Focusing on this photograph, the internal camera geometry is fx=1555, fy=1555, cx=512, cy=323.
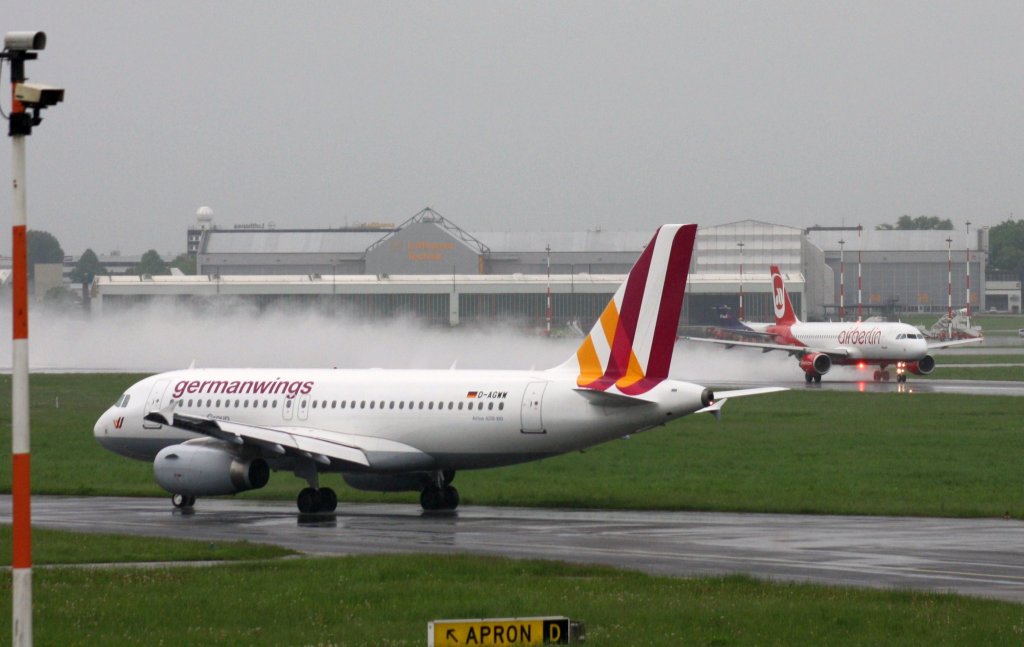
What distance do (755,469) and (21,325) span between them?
32.4 meters

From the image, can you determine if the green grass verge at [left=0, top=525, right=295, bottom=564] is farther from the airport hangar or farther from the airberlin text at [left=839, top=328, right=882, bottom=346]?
the airport hangar

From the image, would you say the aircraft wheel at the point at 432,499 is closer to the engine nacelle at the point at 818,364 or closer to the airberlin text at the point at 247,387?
the airberlin text at the point at 247,387

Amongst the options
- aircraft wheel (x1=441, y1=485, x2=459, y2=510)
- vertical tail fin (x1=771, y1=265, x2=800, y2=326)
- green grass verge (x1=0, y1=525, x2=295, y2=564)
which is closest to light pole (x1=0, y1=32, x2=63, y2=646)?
green grass verge (x1=0, y1=525, x2=295, y2=564)

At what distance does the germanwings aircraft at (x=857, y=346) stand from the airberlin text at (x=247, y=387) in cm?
5702

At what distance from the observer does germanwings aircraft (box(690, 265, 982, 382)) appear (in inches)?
3644

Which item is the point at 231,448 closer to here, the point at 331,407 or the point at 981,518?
the point at 331,407

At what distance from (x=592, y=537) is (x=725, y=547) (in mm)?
2993

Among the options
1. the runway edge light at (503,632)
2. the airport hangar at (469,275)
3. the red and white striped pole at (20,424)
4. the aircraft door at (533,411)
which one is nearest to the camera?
the red and white striped pole at (20,424)

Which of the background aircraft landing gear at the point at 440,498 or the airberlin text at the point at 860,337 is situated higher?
the airberlin text at the point at 860,337

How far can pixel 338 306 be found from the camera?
5221 inches

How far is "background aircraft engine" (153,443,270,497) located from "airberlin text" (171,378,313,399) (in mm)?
2690

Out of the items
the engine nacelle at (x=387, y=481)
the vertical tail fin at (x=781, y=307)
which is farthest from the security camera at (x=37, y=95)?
the vertical tail fin at (x=781, y=307)

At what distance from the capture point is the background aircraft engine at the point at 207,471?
36.1 metres

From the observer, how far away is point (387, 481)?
3806cm
